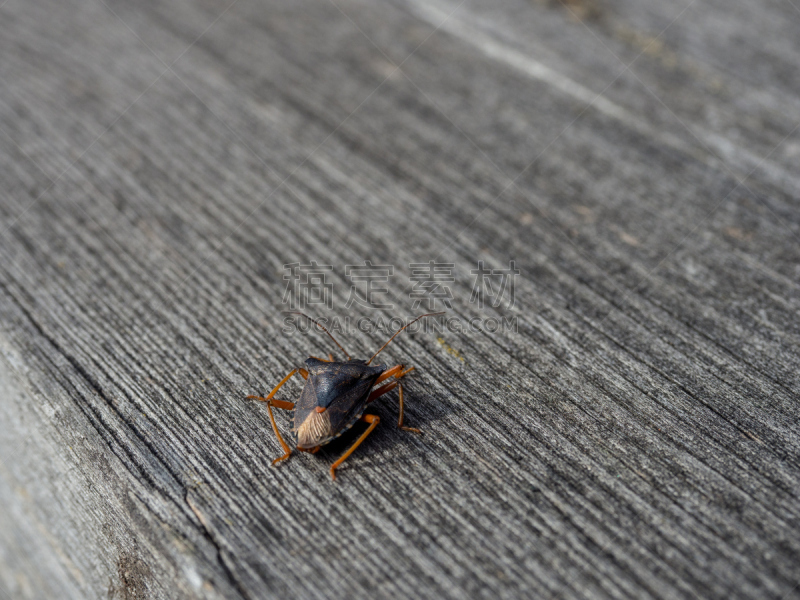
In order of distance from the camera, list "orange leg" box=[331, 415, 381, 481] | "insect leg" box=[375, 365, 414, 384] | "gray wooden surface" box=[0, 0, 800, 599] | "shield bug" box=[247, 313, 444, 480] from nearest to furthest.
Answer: "gray wooden surface" box=[0, 0, 800, 599], "orange leg" box=[331, 415, 381, 481], "shield bug" box=[247, 313, 444, 480], "insect leg" box=[375, 365, 414, 384]

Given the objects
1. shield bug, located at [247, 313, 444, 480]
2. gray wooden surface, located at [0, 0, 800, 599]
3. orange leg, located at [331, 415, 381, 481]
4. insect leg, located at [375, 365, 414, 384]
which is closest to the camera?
gray wooden surface, located at [0, 0, 800, 599]

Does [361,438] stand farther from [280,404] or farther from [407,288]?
[407,288]

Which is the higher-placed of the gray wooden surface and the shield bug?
the gray wooden surface

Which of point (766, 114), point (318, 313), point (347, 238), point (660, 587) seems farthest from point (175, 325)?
point (766, 114)

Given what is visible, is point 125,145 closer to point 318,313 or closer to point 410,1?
point 318,313

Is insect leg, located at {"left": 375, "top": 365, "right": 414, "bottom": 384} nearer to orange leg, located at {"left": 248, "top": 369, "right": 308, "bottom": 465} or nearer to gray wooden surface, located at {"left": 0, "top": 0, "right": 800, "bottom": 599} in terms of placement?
gray wooden surface, located at {"left": 0, "top": 0, "right": 800, "bottom": 599}

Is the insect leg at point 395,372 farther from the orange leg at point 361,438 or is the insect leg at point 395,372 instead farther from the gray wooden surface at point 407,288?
the orange leg at point 361,438

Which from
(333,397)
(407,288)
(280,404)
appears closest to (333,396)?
(333,397)

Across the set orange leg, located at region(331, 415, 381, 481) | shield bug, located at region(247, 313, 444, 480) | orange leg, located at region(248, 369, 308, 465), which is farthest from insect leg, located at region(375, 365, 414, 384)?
Result: orange leg, located at region(248, 369, 308, 465)

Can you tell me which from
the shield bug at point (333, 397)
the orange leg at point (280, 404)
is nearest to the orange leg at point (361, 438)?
the shield bug at point (333, 397)
